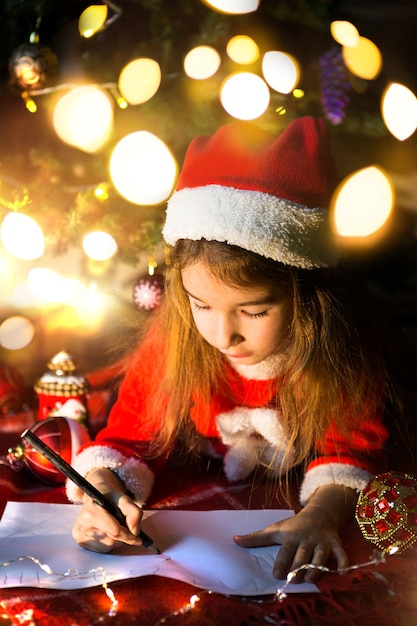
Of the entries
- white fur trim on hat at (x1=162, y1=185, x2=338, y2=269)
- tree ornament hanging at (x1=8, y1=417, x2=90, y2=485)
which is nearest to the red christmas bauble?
tree ornament hanging at (x1=8, y1=417, x2=90, y2=485)

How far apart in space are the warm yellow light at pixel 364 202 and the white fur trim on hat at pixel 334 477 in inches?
20.2

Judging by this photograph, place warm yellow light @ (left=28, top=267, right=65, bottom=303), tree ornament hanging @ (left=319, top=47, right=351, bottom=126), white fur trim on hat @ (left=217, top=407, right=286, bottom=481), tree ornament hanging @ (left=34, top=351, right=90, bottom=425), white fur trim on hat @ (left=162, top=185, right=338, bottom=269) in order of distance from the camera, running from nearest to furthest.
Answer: white fur trim on hat @ (left=162, top=185, right=338, bottom=269)
white fur trim on hat @ (left=217, top=407, right=286, bottom=481)
tree ornament hanging @ (left=34, top=351, right=90, bottom=425)
tree ornament hanging @ (left=319, top=47, right=351, bottom=126)
warm yellow light @ (left=28, top=267, right=65, bottom=303)

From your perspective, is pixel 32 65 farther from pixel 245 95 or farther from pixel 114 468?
pixel 114 468

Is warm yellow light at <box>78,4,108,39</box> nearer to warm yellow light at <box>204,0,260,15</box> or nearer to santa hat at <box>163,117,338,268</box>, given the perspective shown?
warm yellow light at <box>204,0,260,15</box>

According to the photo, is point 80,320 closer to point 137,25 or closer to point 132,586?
point 137,25

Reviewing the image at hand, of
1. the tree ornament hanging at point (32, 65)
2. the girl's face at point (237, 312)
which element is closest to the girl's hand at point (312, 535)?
the girl's face at point (237, 312)

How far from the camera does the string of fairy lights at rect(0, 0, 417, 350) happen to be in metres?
1.27

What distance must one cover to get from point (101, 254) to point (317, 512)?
2.37 ft

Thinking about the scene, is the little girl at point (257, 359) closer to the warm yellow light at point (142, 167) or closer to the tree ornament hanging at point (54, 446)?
the tree ornament hanging at point (54, 446)

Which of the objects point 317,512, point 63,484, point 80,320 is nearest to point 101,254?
point 80,320

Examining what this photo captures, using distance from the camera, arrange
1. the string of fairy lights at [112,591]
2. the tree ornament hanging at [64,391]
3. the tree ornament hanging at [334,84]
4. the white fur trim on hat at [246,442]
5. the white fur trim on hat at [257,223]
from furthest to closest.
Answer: the tree ornament hanging at [334,84] → the tree ornament hanging at [64,391] → the white fur trim on hat at [246,442] → the white fur trim on hat at [257,223] → the string of fairy lights at [112,591]

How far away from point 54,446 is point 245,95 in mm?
661

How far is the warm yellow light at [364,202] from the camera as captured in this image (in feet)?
4.47

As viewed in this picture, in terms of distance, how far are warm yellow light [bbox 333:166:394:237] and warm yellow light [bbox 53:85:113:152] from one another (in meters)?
0.45
